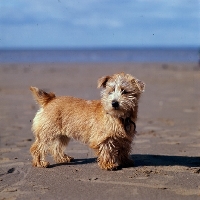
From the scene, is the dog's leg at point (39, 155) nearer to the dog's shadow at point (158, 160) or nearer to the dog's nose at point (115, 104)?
the dog's shadow at point (158, 160)

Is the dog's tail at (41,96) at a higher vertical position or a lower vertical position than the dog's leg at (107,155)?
higher

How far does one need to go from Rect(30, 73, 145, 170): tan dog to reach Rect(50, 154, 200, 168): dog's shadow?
0.87ft

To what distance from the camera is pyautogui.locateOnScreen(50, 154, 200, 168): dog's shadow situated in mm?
7039

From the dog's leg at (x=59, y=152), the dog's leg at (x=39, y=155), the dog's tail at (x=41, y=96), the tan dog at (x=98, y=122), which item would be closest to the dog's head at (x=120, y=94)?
the tan dog at (x=98, y=122)

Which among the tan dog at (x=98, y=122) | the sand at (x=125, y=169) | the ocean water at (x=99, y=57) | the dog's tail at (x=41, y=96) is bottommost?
the sand at (x=125, y=169)

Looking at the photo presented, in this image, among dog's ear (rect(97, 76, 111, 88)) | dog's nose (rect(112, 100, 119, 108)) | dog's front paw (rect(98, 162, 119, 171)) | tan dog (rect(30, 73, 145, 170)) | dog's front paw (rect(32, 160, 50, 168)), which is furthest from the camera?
dog's front paw (rect(32, 160, 50, 168))

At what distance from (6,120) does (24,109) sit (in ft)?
6.43

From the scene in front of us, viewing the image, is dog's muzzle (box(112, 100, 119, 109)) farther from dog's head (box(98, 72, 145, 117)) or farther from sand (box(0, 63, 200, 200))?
sand (box(0, 63, 200, 200))

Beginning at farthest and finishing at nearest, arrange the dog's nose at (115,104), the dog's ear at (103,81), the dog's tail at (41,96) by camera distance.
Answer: the dog's tail at (41,96), the dog's ear at (103,81), the dog's nose at (115,104)

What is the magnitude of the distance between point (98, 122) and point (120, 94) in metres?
0.71

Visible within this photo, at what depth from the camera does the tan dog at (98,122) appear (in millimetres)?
6559

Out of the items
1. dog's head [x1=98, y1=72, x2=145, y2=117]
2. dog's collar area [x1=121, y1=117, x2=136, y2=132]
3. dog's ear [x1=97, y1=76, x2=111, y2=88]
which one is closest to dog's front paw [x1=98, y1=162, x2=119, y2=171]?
dog's collar area [x1=121, y1=117, x2=136, y2=132]

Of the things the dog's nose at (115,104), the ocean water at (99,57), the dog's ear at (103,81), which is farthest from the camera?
the ocean water at (99,57)

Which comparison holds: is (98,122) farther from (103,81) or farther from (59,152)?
(59,152)
